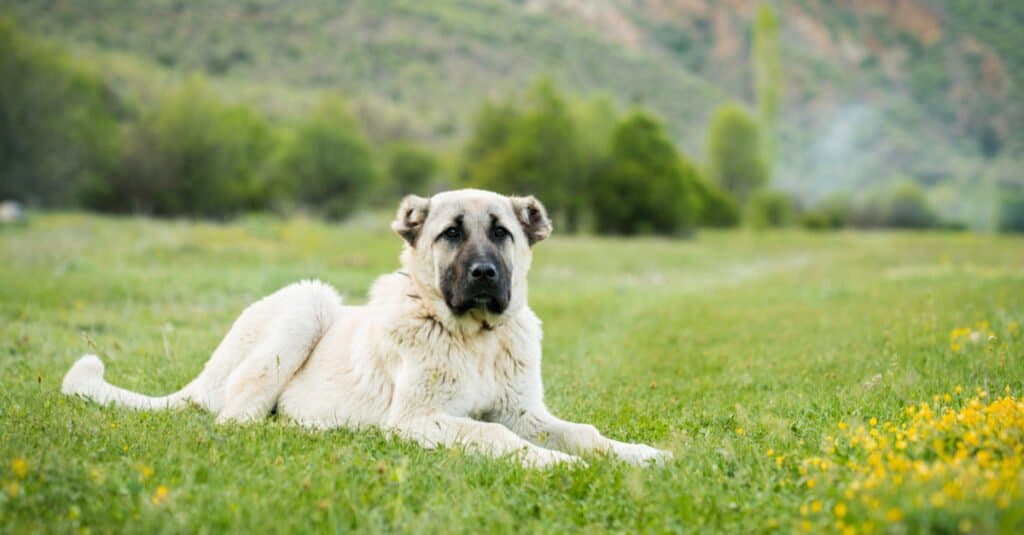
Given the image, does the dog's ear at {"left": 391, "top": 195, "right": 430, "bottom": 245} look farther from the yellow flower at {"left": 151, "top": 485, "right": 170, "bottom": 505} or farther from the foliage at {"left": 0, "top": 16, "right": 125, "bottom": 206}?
the foliage at {"left": 0, "top": 16, "right": 125, "bottom": 206}

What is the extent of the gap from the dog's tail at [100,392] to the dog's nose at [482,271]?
300 centimetres

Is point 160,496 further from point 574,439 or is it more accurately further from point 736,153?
point 736,153

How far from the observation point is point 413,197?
21.8 ft

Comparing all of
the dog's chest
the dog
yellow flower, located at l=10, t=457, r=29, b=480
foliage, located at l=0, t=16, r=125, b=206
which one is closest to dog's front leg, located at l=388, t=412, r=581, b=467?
the dog

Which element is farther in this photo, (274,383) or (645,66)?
(645,66)

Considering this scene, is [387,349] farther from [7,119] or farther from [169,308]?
[7,119]

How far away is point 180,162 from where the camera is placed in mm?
60750

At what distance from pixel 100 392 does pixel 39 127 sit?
171ft

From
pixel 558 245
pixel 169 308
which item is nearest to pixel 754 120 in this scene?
pixel 558 245

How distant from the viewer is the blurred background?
2368 inches

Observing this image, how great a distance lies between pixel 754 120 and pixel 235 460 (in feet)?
302

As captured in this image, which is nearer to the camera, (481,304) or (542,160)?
(481,304)

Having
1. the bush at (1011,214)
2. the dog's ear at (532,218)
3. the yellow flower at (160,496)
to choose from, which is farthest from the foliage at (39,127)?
the bush at (1011,214)

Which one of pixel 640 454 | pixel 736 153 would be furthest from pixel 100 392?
pixel 736 153
